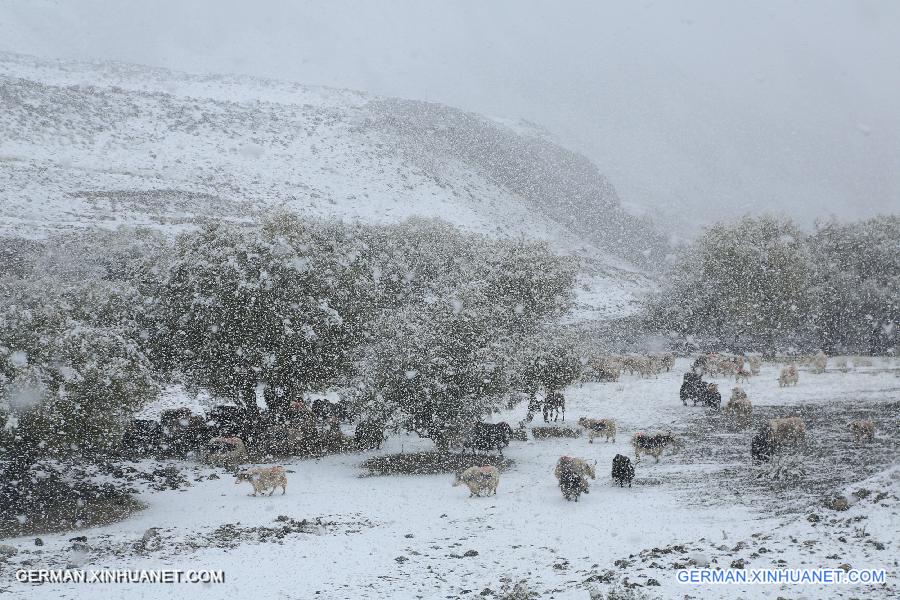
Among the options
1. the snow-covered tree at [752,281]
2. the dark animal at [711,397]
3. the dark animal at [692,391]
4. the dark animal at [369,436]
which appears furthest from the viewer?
the snow-covered tree at [752,281]

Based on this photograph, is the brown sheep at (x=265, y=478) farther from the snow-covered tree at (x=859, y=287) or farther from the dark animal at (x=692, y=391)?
the snow-covered tree at (x=859, y=287)

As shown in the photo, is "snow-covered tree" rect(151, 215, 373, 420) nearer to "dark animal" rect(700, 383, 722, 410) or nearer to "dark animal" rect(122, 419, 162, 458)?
"dark animal" rect(122, 419, 162, 458)

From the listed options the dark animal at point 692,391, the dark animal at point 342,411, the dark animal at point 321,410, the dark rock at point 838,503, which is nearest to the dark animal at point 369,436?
the dark animal at point 342,411

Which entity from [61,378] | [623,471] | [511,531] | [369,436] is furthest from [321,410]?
[511,531]

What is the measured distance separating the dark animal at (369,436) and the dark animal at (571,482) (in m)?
7.99

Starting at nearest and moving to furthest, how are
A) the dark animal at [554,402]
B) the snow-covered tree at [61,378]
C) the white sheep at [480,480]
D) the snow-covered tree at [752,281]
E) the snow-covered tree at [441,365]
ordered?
the snow-covered tree at [61,378] → the white sheep at [480,480] → the snow-covered tree at [441,365] → the dark animal at [554,402] → the snow-covered tree at [752,281]

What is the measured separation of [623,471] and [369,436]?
10.0m

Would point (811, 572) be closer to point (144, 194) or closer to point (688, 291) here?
point (688, 291)

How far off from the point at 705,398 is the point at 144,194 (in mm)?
66643

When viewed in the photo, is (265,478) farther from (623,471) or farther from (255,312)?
(623,471)

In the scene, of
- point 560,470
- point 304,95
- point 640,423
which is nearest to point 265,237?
point 560,470

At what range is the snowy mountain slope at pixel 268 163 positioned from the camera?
246 feet

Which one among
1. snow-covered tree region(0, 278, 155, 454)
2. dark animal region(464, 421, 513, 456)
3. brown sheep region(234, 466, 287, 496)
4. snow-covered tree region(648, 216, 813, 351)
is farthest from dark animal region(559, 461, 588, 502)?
snow-covered tree region(648, 216, 813, 351)

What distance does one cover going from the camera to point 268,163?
326 feet
